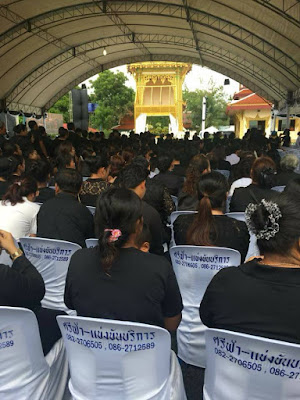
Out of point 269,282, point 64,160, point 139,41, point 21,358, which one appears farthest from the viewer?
point 139,41

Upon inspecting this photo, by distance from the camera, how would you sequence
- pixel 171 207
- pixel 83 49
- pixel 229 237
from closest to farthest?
pixel 229 237, pixel 171 207, pixel 83 49

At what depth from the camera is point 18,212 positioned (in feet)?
10.9

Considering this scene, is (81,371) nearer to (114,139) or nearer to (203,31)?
(114,139)

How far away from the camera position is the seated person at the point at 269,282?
1506 millimetres

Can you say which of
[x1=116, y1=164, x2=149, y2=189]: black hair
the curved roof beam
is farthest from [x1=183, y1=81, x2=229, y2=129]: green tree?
[x1=116, y1=164, x2=149, y2=189]: black hair

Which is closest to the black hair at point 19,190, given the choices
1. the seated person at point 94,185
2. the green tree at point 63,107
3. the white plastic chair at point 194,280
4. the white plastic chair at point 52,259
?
the white plastic chair at point 52,259

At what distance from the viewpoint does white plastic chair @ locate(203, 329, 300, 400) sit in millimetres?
1321

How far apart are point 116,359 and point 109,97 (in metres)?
41.8

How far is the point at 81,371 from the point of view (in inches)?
65.0

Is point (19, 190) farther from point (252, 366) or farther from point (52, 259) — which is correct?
point (252, 366)

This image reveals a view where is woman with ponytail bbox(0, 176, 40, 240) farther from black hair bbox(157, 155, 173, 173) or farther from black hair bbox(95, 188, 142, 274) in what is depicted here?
black hair bbox(157, 155, 173, 173)

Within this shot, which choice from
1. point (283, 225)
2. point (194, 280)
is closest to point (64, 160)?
point (194, 280)

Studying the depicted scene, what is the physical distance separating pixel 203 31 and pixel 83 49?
6.71m

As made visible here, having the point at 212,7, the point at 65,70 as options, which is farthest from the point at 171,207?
the point at 65,70
